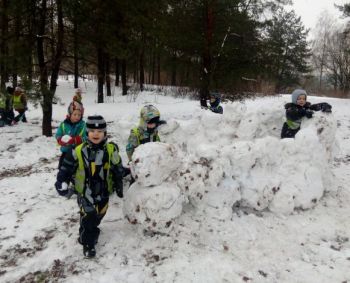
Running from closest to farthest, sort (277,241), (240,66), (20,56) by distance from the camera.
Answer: (277,241) → (20,56) → (240,66)

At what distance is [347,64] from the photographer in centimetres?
3497

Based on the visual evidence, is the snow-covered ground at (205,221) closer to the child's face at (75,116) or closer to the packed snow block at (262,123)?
the packed snow block at (262,123)

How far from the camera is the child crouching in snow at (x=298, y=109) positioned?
576cm

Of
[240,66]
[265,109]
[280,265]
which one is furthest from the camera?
[240,66]

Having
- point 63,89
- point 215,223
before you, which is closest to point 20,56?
point 215,223

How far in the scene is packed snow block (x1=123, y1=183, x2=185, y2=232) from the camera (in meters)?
3.78

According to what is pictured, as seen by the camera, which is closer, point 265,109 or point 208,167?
point 208,167

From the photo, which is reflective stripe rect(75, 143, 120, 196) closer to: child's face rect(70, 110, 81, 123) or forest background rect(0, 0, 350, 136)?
child's face rect(70, 110, 81, 123)

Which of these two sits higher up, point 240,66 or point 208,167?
point 240,66

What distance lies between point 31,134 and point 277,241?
27.0ft

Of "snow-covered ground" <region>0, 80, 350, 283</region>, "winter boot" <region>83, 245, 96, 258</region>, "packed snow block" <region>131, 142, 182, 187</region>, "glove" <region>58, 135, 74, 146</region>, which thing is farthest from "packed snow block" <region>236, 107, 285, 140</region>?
A: "winter boot" <region>83, 245, 96, 258</region>

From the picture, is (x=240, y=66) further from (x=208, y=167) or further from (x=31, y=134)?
(x=208, y=167)

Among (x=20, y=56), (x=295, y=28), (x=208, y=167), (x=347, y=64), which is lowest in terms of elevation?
(x=208, y=167)

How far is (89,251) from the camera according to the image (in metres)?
3.54
